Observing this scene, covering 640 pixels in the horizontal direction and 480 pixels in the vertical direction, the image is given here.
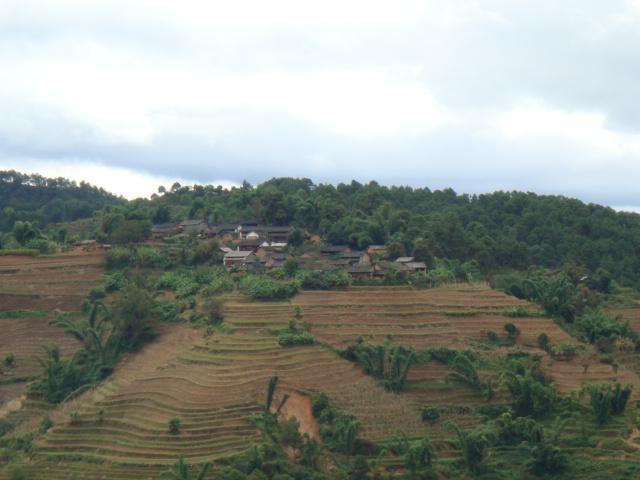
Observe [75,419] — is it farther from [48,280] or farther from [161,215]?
[161,215]

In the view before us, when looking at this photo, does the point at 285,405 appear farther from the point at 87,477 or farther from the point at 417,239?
the point at 417,239

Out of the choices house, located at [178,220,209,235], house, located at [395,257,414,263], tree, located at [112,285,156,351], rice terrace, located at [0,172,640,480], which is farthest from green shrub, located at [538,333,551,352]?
house, located at [178,220,209,235]

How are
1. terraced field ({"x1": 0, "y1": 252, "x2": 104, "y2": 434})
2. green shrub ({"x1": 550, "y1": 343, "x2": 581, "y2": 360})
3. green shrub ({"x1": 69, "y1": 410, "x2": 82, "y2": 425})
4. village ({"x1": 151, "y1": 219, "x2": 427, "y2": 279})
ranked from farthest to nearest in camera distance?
village ({"x1": 151, "y1": 219, "x2": 427, "y2": 279}), green shrub ({"x1": 550, "y1": 343, "x2": 581, "y2": 360}), terraced field ({"x1": 0, "y1": 252, "x2": 104, "y2": 434}), green shrub ({"x1": 69, "y1": 410, "x2": 82, "y2": 425})

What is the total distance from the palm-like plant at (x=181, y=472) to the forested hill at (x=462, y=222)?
71.9 ft

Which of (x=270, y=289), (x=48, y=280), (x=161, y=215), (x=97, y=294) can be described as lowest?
(x=97, y=294)

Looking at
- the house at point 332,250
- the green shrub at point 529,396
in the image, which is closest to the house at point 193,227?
Answer: the house at point 332,250

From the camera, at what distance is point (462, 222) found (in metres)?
56.9

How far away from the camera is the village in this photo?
41594 millimetres

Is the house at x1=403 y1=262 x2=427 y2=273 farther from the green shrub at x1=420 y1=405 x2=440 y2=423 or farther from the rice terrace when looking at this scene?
the green shrub at x1=420 y1=405 x2=440 y2=423

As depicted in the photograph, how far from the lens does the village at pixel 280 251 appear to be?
41.6 m

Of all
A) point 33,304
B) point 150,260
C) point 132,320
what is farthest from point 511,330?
point 33,304

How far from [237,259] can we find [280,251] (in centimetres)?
335

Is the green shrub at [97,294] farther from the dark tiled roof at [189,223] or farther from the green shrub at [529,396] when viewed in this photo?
the green shrub at [529,396]

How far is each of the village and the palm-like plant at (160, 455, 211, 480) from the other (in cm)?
1632
